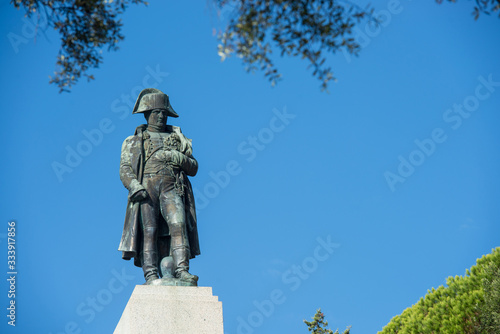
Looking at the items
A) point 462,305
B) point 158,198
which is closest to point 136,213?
point 158,198

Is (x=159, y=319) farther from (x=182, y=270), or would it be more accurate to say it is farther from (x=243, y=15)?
(x=243, y=15)

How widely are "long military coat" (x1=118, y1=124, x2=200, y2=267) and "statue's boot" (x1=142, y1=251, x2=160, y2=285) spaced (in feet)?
0.97

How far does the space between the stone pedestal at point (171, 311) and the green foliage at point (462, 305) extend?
23.6 ft

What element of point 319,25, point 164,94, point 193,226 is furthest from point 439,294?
point 319,25

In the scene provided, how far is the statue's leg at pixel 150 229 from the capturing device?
1088 centimetres

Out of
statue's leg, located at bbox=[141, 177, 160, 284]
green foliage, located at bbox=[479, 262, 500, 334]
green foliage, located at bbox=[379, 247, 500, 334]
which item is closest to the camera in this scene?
statue's leg, located at bbox=[141, 177, 160, 284]

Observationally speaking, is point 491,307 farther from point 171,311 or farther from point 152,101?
point 152,101

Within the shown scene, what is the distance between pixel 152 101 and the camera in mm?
12055

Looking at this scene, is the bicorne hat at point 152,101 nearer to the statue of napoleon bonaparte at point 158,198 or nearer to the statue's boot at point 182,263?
the statue of napoleon bonaparte at point 158,198

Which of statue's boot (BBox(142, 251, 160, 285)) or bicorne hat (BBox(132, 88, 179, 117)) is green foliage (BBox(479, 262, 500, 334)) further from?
bicorne hat (BBox(132, 88, 179, 117))

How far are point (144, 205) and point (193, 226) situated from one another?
0.91 metres

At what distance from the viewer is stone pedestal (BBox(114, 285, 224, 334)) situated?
997cm

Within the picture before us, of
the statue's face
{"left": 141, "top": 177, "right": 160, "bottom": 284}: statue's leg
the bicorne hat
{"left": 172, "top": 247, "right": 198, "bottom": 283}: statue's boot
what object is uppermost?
the bicorne hat

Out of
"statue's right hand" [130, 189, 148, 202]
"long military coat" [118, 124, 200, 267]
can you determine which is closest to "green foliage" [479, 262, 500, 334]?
"long military coat" [118, 124, 200, 267]
